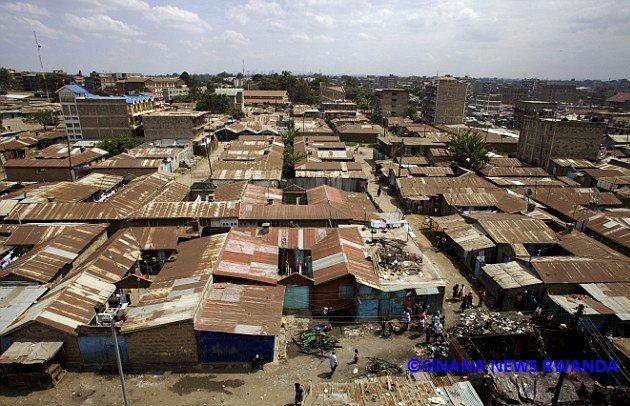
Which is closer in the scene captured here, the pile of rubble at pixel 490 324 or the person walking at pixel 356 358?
the person walking at pixel 356 358

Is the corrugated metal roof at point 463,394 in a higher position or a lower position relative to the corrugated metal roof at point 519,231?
lower

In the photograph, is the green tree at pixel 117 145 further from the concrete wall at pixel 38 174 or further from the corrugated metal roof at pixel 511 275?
the corrugated metal roof at pixel 511 275

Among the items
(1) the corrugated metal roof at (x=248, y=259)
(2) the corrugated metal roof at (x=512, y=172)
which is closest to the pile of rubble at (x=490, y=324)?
(1) the corrugated metal roof at (x=248, y=259)

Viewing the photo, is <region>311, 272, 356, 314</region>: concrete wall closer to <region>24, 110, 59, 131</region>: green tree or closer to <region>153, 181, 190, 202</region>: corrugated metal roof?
<region>153, 181, 190, 202</region>: corrugated metal roof

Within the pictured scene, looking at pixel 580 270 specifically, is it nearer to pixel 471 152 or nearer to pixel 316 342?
pixel 316 342

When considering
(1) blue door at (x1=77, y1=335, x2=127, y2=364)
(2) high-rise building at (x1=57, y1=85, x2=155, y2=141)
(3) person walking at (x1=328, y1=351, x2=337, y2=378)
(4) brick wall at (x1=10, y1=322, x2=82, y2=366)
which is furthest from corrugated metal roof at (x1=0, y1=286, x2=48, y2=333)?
(2) high-rise building at (x1=57, y1=85, x2=155, y2=141)

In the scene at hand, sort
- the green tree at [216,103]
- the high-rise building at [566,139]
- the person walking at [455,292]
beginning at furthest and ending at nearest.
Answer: the green tree at [216,103] < the high-rise building at [566,139] < the person walking at [455,292]
